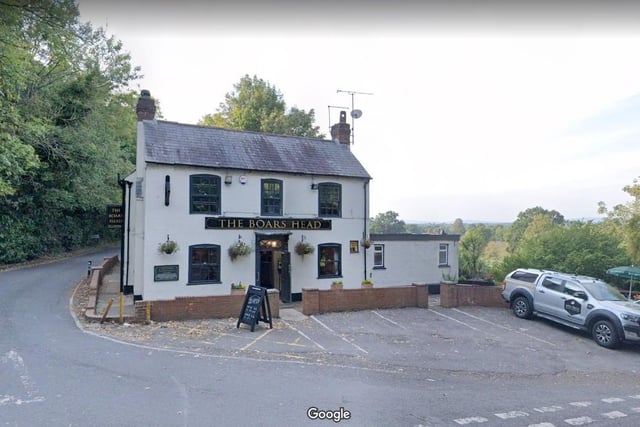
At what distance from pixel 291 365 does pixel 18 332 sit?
752 cm

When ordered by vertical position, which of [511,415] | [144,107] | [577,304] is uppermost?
[144,107]

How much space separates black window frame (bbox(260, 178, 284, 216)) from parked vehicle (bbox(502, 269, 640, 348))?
10194 mm

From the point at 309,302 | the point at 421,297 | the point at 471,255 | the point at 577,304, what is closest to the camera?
the point at 577,304

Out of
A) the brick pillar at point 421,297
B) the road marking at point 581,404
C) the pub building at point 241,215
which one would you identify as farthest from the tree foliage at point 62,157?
the road marking at point 581,404

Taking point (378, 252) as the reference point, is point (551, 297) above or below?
below

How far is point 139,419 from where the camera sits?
5723 mm

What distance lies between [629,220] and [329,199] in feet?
63.1

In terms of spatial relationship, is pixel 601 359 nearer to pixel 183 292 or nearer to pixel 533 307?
pixel 533 307

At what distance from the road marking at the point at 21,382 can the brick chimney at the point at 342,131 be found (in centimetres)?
1554

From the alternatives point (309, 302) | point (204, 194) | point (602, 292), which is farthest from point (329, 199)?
point (602, 292)

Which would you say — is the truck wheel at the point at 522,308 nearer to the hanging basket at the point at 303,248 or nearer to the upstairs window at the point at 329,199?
the upstairs window at the point at 329,199

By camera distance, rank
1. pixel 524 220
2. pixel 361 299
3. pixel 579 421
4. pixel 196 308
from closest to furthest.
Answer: pixel 579 421
pixel 196 308
pixel 361 299
pixel 524 220

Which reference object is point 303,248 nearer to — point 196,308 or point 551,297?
point 196,308

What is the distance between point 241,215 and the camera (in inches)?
622
